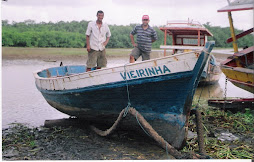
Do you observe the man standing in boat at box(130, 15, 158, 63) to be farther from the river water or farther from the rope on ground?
the river water

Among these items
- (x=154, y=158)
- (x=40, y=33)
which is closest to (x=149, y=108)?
(x=154, y=158)

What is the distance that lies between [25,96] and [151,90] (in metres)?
5.23

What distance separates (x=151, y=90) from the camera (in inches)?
175

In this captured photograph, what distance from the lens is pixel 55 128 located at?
5.67m

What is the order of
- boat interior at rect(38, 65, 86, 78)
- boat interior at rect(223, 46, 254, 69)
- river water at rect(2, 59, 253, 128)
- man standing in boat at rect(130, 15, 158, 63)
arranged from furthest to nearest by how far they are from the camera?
boat interior at rect(38, 65, 86, 78) → boat interior at rect(223, 46, 254, 69) → river water at rect(2, 59, 253, 128) → man standing in boat at rect(130, 15, 158, 63)

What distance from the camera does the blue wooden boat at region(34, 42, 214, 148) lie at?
13.5ft

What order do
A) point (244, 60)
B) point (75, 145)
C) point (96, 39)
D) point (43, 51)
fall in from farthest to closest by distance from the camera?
point (43, 51)
point (244, 60)
point (96, 39)
point (75, 145)

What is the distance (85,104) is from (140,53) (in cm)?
148

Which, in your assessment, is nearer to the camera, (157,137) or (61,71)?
(157,137)

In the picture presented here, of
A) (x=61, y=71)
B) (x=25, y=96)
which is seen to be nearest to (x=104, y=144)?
(x=61, y=71)

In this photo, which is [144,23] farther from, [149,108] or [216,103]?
[216,103]

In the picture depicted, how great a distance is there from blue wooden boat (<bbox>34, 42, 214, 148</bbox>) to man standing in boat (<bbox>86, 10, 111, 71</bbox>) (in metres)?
0.87

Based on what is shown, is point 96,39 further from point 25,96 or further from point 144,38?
point 25,96

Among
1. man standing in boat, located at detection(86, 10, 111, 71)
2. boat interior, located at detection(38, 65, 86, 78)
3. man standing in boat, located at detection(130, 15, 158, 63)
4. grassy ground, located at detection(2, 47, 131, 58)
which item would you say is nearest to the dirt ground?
man standing in boat, located at detection(86, 10, 111, 71)
